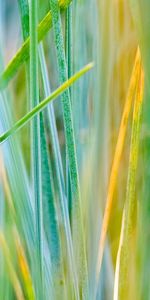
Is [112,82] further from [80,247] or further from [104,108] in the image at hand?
[80,247]

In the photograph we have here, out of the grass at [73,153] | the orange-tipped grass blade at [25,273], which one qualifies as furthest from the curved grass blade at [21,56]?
the orange-tipped grass blade at [25,273]

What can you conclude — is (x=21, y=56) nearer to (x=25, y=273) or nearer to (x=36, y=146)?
(x=36, y=146)

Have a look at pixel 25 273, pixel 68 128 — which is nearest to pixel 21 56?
pixel 68 128

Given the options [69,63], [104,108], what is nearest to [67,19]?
[69,63]

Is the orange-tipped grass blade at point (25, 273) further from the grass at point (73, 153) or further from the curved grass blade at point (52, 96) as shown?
the curved grass blade at point (52, 96)

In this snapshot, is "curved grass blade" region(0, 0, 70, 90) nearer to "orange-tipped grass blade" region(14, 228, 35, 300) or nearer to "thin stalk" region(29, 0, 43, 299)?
"thin stalk" region(29, 0, 43, 299)

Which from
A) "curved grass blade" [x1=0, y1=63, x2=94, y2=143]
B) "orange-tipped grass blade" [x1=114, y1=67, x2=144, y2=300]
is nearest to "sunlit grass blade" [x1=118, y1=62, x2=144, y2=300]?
"orange-tipped grass blade" [x1=114, y1=67, x2=144, y2=300]

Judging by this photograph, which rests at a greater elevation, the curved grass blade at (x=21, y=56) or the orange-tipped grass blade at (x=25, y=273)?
the curved grass blade at (x=21, y=56)

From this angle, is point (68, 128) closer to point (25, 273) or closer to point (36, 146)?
point (36, 146)

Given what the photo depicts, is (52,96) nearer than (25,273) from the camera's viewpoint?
Yes
